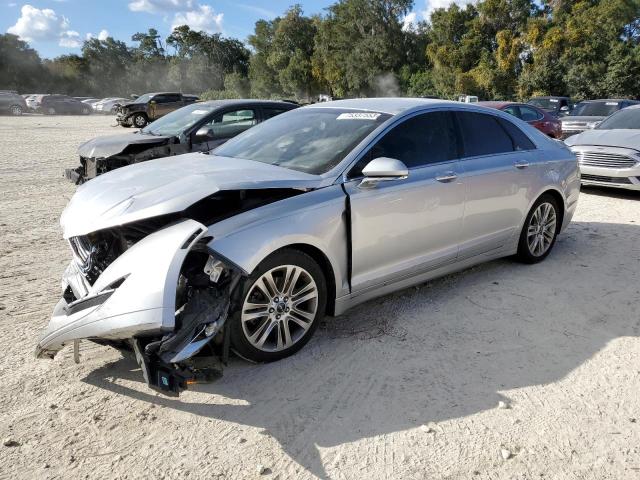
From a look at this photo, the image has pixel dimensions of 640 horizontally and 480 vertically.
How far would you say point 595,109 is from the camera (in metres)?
15.7

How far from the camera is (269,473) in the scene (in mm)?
2426

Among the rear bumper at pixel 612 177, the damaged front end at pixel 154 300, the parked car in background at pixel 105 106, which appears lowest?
the rear bumper at pixel 612 177

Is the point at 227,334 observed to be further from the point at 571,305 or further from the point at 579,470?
the point at 571,305

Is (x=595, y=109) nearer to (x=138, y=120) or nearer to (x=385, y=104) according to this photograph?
(x=385, y=104)

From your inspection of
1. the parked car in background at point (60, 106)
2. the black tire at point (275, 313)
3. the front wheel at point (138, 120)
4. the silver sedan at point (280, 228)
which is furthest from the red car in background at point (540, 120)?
the parked car in background at point (60, 106)

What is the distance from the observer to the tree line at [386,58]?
33.5 m

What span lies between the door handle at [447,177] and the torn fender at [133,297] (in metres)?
2.11

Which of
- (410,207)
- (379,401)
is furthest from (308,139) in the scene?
(379,401)

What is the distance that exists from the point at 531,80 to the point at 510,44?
4.42m

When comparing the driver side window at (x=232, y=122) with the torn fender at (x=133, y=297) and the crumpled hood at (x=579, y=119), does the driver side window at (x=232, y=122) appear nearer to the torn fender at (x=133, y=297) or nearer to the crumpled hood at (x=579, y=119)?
the torn fender at (x=133, y=297)

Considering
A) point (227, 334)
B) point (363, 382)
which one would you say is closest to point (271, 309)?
point (227, 334)

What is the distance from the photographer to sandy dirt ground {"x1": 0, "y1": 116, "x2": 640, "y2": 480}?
250cm

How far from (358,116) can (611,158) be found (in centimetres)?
611

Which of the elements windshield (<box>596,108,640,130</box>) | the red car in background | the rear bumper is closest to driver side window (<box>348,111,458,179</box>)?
the rear bumper
